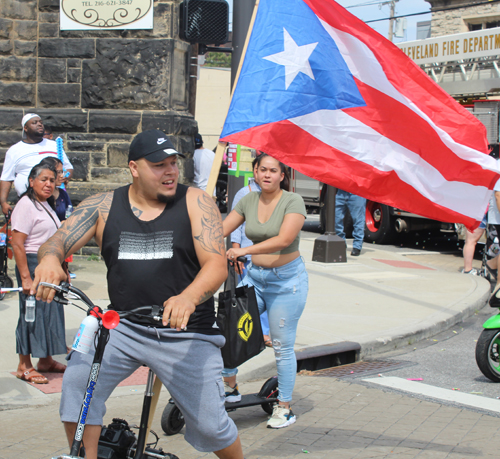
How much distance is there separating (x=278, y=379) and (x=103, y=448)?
1797mm

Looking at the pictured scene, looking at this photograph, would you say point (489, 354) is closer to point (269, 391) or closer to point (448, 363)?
point (448, 363)

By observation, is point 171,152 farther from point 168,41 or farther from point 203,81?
point 203,81

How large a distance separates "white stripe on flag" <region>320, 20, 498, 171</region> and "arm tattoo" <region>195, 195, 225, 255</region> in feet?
7.59

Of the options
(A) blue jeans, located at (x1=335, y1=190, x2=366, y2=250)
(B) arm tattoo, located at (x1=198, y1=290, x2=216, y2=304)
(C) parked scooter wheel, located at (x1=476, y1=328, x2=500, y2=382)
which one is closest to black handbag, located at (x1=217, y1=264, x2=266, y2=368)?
(B) arm tattoo, located at (x1=198, y1=290, x2=216, y2=304)

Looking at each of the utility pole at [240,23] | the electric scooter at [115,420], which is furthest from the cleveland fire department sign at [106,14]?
the electric scooter at [115,420]

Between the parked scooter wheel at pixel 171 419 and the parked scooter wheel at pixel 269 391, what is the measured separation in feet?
2.13

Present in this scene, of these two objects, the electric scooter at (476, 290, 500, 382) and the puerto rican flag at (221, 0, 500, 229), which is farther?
the electric scooter at (476, 290, 500, 382)

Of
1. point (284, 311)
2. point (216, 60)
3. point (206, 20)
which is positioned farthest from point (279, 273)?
point (216, 60)

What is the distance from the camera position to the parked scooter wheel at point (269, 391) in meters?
4.77

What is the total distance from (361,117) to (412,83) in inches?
18.9

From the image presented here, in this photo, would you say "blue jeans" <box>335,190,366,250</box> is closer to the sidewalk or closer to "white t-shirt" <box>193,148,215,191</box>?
"white t-shirt" <box>193,148,215,191</box>

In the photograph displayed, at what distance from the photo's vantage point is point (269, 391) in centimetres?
479

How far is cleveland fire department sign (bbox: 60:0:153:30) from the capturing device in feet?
33.2

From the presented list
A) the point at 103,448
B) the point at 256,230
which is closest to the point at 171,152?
the point at 103,448
